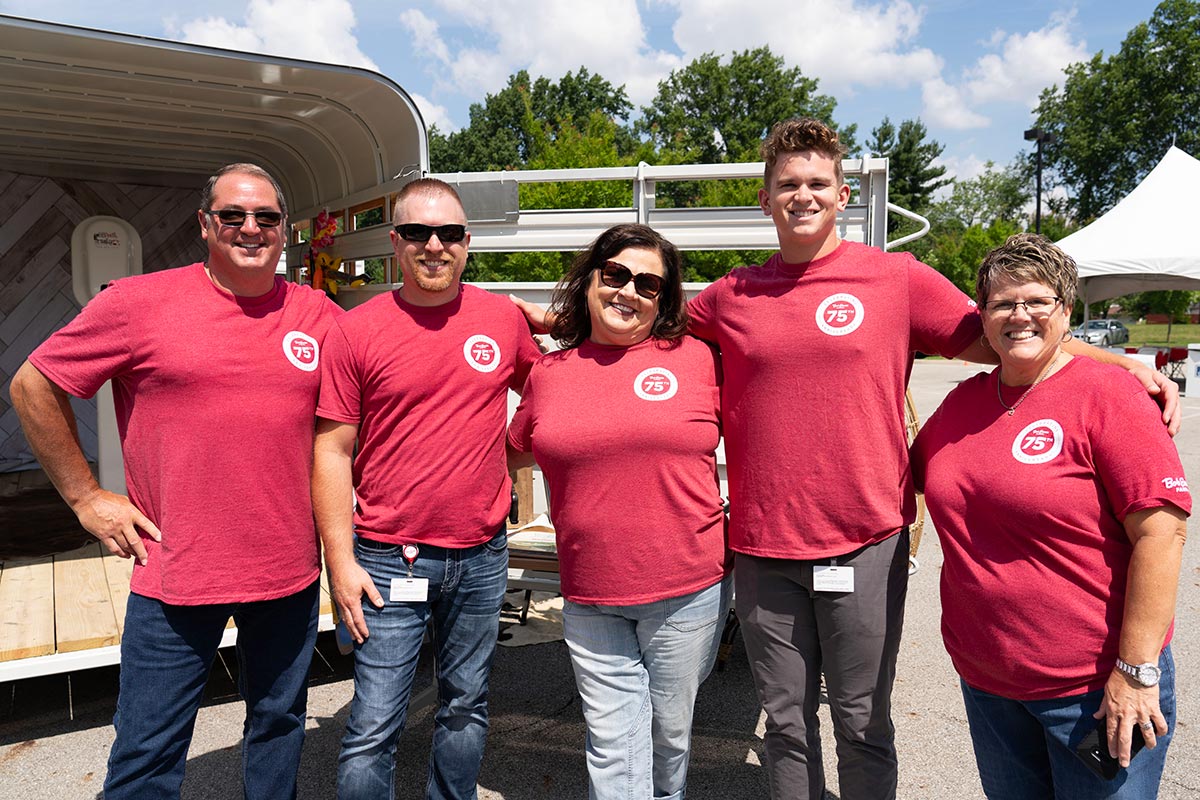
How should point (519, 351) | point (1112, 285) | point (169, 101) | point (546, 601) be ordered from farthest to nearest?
point (1112, 285) < point (546, 601) < point (169, 101) < point (519, 351)

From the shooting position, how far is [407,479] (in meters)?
2.34

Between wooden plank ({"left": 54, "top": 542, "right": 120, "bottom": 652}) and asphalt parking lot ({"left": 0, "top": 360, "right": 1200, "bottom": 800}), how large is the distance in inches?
17.9

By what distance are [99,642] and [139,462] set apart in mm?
1819

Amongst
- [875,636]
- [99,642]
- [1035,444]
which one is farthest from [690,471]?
[99,642]

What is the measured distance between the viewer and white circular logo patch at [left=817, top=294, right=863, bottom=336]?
2197mm

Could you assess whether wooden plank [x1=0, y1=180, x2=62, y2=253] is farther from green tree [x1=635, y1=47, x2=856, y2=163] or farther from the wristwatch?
green tree [x1=635, y1=47, x2=856, y2=163]

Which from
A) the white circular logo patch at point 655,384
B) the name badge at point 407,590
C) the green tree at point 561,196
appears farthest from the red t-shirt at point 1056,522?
the green tree at point 561,196

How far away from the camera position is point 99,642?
3.55 metres

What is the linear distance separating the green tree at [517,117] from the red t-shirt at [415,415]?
43.4m

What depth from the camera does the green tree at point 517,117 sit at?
4644 centimetres

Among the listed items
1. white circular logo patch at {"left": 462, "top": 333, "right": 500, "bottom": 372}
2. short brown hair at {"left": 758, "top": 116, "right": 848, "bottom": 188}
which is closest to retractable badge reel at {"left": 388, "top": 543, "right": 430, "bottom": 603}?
white circular logo patch at {"left": 462, "top": 333, "right": 500, "bottom": 372}

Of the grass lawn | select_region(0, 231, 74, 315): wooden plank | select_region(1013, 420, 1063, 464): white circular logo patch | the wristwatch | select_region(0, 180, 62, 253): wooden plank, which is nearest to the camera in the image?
the wristwatch

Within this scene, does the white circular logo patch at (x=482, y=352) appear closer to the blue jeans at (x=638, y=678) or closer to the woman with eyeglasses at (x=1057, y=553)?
the blue jeans at (x=638, y=678)

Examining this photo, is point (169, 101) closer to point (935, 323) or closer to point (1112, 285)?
point (935, 323)
